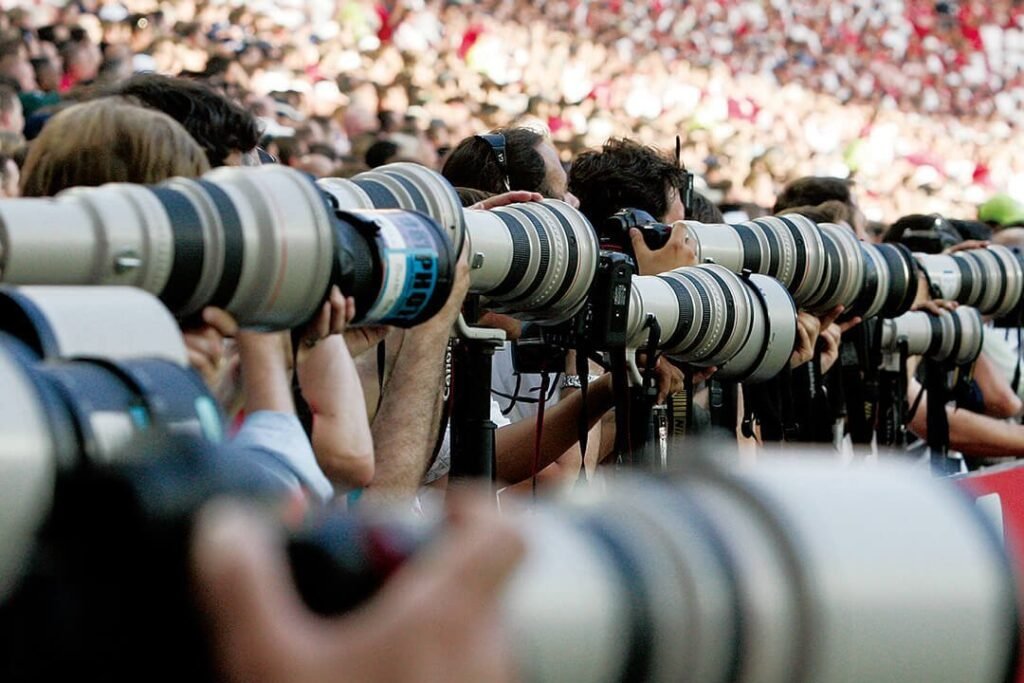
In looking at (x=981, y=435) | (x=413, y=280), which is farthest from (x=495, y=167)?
(x=981, y=435)

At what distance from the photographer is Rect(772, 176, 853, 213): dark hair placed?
13.3 ft

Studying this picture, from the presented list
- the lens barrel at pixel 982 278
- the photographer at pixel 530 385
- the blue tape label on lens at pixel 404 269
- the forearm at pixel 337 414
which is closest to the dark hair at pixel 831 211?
the lens barrel at pixel 982 278

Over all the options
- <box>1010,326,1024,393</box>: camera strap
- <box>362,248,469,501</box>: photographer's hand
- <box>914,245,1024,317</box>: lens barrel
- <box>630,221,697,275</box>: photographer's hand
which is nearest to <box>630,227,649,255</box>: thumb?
<box>630,221,697,275</box>: photographer's hand

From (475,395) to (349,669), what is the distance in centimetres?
166

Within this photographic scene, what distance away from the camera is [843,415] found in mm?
3113

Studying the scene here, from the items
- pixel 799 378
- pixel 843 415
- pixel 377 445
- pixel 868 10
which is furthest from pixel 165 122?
pixel 868 10

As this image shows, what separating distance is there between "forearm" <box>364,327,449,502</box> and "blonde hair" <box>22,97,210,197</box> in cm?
45

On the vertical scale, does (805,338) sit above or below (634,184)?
below

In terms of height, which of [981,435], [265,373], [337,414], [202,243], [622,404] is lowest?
[981,435]

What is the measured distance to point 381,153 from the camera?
483 centimetres

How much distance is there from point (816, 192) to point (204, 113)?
223cm

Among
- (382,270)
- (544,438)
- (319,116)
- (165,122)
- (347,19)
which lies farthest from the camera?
(347,19)

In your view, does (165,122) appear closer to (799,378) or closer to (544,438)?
(544,438)

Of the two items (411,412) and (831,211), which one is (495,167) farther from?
(831,211)
